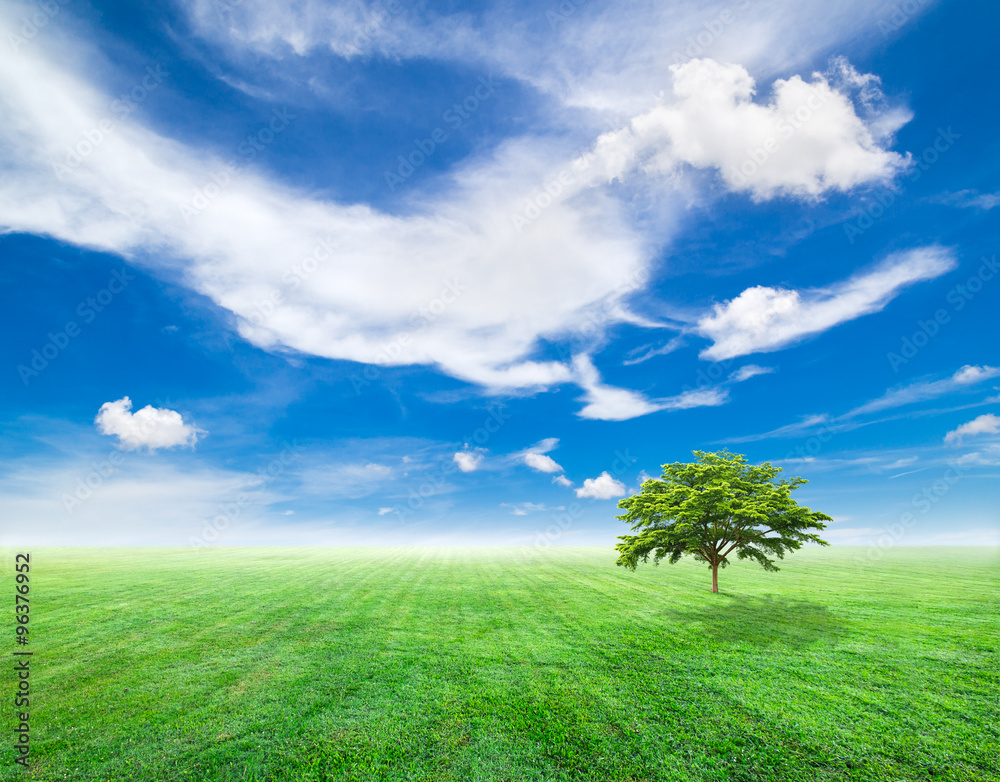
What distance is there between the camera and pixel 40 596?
34250mm

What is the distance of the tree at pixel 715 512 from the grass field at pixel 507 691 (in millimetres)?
5150

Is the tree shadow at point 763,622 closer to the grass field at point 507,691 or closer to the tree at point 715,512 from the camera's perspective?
the grass field at point 507,691

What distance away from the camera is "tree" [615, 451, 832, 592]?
96.4 ft

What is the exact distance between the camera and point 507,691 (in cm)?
1805

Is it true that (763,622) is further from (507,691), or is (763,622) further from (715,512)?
(507,691)

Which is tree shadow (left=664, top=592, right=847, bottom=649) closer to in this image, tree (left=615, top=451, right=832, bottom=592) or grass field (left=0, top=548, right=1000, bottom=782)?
grass field (left=0, top=548, right=1000, bottom=782)

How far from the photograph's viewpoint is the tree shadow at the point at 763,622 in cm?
2566

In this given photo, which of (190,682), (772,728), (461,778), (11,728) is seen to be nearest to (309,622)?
(190,682)

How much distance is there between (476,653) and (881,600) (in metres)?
40.2

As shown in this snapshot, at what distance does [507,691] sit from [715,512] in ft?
70.8

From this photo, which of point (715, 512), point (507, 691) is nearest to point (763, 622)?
point (715, 512)

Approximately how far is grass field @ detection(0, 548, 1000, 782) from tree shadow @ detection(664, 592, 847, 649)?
9.9 inches

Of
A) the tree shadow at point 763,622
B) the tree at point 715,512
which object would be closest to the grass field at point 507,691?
the tree shadow at point 763,622

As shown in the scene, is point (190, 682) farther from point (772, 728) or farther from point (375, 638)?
point (772, 728)
